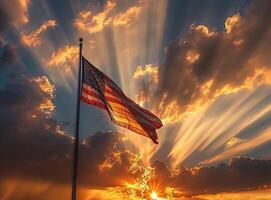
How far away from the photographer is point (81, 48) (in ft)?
106

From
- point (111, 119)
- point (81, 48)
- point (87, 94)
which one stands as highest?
point (81, 48)

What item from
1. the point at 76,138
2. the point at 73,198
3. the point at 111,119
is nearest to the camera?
the point at 73,198

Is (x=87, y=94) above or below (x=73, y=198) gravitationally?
above

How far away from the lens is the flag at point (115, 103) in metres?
31.8

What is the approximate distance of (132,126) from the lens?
1271 inches

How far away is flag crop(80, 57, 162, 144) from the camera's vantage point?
31766mm

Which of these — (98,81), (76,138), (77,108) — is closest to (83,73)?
(98,81)

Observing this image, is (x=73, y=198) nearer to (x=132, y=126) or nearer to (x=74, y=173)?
(x=74, y=173)

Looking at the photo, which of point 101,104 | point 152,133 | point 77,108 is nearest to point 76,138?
point 77,108

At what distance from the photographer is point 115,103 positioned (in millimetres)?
32188

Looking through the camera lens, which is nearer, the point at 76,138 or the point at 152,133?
the point at 76,138

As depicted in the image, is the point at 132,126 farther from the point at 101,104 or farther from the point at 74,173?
the point at 74,173

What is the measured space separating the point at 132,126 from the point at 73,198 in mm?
8146

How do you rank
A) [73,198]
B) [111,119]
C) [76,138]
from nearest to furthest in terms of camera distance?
1. [73,198]
2. [76,138]
3. [111,119]
